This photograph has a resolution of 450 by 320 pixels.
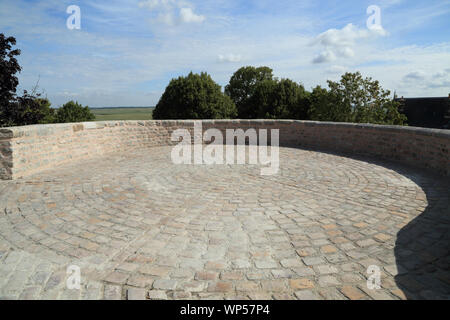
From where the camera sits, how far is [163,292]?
101 inches

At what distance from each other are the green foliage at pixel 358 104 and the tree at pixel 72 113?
17.9 m

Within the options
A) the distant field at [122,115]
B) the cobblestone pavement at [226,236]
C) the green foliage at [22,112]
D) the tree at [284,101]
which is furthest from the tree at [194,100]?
the cobblestone pavement at [226,236]

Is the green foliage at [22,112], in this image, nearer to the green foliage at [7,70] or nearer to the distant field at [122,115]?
the green foliage at [7,70]

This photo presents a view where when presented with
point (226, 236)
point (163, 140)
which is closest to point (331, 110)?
point (163, 140)

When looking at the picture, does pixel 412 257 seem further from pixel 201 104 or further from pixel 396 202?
pixel 201 104

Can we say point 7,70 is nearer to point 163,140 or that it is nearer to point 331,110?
point 163,140

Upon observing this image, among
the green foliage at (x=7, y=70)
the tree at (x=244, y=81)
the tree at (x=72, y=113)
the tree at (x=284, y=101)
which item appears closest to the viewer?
the green foliage at (x=7, y=70)

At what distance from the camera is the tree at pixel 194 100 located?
74.6 feet

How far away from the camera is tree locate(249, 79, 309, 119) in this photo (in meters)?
29.1

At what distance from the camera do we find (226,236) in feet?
11.9

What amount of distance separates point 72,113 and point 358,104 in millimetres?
20144

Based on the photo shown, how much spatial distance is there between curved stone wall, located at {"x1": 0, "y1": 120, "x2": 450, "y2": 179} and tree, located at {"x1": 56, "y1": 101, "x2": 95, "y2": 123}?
807 centimetres
